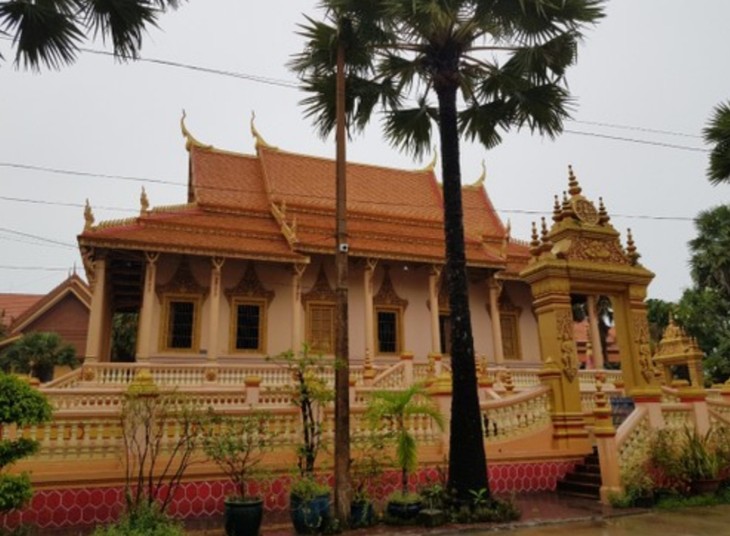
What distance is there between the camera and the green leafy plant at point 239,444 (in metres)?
6.45

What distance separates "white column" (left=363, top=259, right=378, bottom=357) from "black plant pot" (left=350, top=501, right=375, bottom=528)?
32.9 feet

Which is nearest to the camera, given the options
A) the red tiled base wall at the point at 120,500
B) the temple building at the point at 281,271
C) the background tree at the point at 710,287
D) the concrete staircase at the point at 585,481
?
the red tiled base wall at the point at 120,500

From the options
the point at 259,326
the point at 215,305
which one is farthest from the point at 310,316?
the point at 215,305

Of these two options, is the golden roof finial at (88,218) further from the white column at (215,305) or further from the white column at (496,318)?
the white column at (496,318)

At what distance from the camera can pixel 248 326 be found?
16578 millimetres

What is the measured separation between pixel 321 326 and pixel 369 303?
1760 mm

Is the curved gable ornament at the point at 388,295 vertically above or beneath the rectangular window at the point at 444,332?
above

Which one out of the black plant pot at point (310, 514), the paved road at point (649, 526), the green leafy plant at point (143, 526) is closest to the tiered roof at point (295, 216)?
the green leafy plant at point (143, 526)

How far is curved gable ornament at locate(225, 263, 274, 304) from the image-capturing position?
1658 centimetres

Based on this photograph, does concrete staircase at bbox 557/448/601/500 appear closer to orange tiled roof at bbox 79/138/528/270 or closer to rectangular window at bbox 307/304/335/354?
rectangular window at bbox 307/304/335/354

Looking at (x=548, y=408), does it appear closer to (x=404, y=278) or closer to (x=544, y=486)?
(x=544, y=486)

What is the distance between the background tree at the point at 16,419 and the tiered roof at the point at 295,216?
9.64m

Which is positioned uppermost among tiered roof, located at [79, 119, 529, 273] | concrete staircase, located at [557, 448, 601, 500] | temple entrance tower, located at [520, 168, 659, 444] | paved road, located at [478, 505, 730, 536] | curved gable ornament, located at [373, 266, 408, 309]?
tiered roof, located at [79, 119, 529, 273]

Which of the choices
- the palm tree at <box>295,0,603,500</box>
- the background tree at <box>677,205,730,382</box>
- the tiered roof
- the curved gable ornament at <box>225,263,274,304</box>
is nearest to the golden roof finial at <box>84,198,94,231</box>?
the tiered roof
